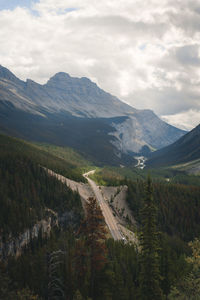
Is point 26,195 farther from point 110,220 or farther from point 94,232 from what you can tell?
point 94,232

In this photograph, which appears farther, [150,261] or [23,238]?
[23,238]

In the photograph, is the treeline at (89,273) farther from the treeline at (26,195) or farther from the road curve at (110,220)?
the treeline at (26,195)

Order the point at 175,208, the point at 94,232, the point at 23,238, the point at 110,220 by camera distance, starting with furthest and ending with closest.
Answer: the point at 175,208 < the point at 110,220 < the point at 23,238 < the point at 94,232

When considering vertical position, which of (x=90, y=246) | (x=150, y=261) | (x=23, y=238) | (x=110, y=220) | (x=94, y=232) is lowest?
(x=23, y=238)

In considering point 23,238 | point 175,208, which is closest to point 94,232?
point 23,238

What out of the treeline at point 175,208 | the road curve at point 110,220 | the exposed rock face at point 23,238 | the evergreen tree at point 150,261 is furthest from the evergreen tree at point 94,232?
the treeline at point 175,208

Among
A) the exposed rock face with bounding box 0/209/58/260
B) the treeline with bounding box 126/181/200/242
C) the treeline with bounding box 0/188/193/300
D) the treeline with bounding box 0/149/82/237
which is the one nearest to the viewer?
the treeline with bounding box 0/188/193/300

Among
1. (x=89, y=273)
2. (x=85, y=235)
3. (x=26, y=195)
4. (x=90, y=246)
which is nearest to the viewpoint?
(x=90, y=246)

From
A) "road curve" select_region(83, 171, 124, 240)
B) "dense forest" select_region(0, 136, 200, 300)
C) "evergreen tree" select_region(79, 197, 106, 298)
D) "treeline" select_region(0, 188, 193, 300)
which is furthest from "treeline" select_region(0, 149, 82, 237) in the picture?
"evergreen tree" select_region(79, 197, 106, 298)

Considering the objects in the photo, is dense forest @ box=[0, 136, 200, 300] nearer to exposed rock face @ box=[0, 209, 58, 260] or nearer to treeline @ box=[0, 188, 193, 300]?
treeline @ box=[0, 188, 193, 300]

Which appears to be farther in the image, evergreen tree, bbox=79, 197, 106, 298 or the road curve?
the road curve

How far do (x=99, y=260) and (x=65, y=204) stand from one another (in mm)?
76881

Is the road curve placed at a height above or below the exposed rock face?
above

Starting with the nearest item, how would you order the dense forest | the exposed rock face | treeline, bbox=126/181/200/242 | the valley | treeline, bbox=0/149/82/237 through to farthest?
the dense forest → the valley → the exposed rock face → treeline, bbox=0/149/82/237 → treeline, bbox=126/181/200/242
